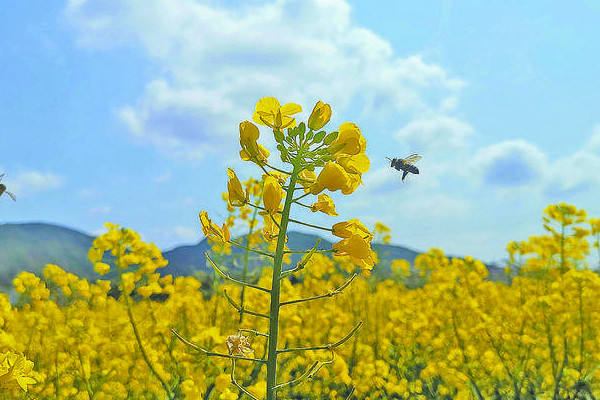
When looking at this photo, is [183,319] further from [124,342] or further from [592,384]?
[592,384]

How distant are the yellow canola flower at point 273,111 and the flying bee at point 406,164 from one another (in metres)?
2.18

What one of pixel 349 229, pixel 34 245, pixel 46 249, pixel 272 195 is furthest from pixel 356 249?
pixel 34 245

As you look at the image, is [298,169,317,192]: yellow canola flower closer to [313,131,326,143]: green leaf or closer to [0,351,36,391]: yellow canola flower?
[313,131,326,143]: green leaf

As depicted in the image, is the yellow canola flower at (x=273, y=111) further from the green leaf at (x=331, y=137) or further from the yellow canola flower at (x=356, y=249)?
the yellow canola flower at (x=356, y=249)

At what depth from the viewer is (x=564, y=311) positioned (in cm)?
423

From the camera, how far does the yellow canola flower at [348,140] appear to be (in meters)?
1.47

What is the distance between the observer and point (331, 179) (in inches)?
56.8

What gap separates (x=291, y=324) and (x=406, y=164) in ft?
5.16

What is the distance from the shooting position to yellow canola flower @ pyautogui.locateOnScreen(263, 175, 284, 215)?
146cm

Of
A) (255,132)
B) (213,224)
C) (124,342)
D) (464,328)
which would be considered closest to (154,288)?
(124,342)

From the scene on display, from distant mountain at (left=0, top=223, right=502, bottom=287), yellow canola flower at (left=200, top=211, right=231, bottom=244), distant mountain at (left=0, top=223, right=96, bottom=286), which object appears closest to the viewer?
yellow canola flower at (left=200, top=211, right=231, bottom=244)

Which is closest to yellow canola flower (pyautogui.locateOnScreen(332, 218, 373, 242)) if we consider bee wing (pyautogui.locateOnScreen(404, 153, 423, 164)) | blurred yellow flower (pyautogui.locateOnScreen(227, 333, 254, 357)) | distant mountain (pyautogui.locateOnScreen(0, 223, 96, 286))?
blurred yellow flower (pyautogui.locateOnScreen(227, 333, 254, 357))

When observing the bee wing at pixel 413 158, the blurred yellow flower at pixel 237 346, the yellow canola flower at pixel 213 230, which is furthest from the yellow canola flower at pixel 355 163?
the bee wing at pixel 413 158

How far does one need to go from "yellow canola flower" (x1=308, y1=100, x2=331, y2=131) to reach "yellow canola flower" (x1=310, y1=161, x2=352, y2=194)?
0.41ft
